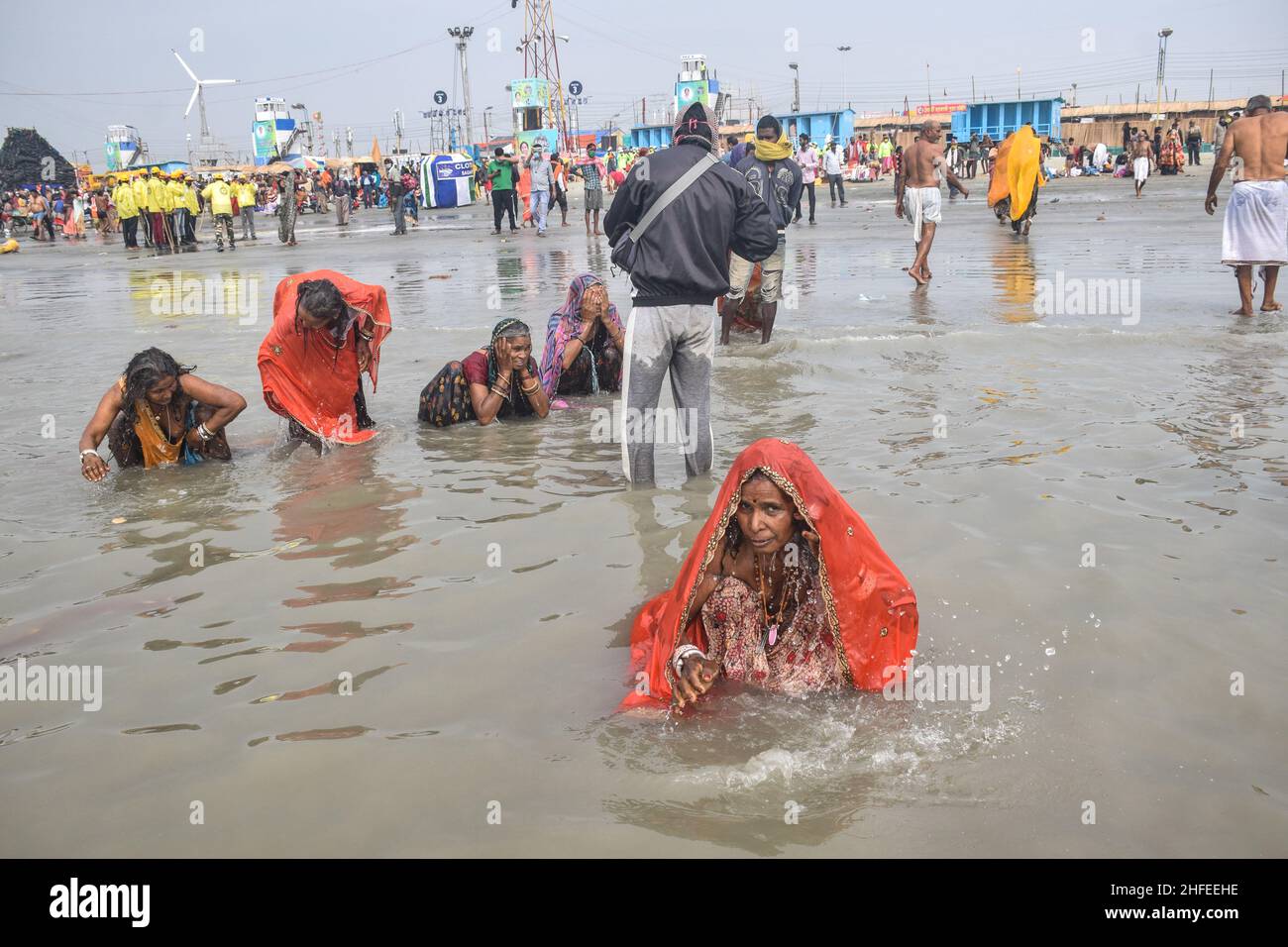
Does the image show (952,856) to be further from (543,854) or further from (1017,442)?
(1017,442)

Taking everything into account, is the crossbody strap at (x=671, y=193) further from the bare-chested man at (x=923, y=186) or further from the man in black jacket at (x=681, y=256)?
the bare-chested man at (x=923, y=186)

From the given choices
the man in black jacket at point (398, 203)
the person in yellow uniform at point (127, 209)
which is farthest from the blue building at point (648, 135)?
the person in yellow uniform at point (127, 209)

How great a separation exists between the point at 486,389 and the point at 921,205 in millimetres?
6847

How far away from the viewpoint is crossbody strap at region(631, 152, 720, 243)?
5137 millimetres

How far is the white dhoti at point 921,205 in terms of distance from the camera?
1191 cm

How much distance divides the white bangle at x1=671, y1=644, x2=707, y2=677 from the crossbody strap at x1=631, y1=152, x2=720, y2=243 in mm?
2502

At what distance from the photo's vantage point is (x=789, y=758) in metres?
3.12

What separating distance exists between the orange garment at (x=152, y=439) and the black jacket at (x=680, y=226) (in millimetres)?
2810

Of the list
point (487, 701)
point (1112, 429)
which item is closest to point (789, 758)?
point (487, 701)

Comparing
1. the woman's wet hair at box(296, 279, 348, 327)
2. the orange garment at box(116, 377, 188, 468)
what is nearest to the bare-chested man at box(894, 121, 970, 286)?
the woman's wet hair at box(296, 279, 348, 327)
